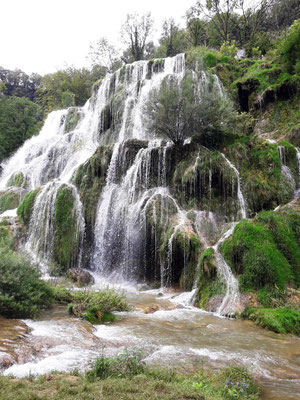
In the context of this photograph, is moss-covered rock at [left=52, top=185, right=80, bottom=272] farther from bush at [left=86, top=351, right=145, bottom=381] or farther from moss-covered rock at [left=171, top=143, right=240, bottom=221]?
bush at [left=86, top=351, right=145, bottom=381]

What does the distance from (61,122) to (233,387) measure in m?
30.6

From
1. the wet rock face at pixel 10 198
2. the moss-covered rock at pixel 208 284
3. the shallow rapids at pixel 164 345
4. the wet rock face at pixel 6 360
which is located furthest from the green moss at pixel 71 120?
the wet rock face at pixel 6 360

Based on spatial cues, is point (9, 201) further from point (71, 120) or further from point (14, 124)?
point (14, 124)

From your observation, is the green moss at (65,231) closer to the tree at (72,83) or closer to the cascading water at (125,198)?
the cascading water at (125,198)

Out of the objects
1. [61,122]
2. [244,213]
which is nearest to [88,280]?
[244,213]

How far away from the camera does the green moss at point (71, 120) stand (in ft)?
94.3

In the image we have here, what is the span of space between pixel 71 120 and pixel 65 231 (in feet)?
58.1

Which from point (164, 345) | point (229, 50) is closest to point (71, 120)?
point (229, 50)

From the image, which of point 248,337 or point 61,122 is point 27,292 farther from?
point 61,122

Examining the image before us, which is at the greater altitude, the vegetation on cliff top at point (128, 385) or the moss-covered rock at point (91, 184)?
the moss-covered rock at point (91, 184)

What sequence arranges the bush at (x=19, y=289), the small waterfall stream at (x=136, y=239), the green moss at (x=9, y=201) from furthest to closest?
the green moss at (x=9, y=201), the bush at (x=19, y=289), the small waterfall stream at (x=136, y=239)

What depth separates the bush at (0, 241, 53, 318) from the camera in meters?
5.86

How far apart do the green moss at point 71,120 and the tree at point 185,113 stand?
15.1 meters

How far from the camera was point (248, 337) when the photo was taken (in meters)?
6.00
